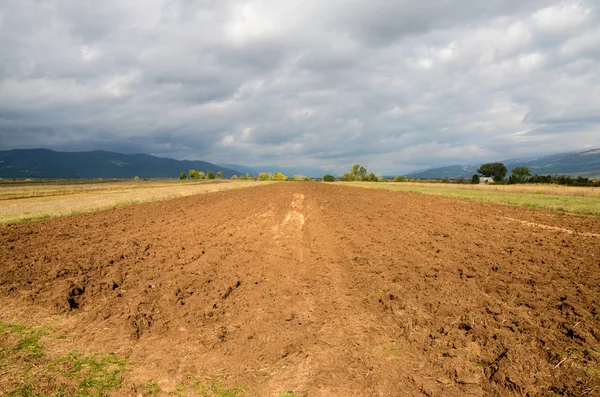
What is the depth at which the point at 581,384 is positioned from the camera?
505cm

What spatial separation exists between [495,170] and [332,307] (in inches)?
8157

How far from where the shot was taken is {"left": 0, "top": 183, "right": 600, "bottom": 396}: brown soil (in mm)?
5527

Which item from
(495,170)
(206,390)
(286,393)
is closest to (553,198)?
(286,393)

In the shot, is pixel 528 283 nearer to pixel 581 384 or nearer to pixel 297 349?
pixel 581 384

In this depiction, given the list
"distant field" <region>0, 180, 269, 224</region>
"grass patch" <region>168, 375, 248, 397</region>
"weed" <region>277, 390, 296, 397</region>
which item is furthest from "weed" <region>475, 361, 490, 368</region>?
"distant field" <region>0, 180, 269, 224</region>

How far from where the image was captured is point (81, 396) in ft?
16.1

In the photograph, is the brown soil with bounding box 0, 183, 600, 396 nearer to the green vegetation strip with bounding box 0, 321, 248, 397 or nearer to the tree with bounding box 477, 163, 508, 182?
the green vegetation strip with bounding box 0, 321, 248, 397

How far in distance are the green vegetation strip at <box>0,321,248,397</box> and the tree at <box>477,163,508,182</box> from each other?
654 ft

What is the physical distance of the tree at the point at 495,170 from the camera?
17500cm

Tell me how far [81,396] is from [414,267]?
935cm

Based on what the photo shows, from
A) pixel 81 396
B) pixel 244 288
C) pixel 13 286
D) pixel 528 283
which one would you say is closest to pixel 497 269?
pixel 528 283

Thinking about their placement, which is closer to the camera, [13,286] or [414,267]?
[13,286]

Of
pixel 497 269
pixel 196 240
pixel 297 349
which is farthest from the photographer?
pixel 196 240

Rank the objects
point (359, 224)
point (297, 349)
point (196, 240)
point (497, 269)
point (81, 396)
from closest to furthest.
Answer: point (81, 396) → point (297, 349) → point (497, 269) → point (196, 240) → point (359, 224)
